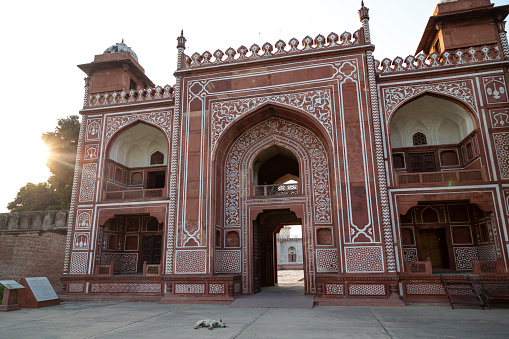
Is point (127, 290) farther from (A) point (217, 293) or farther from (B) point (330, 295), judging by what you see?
(B) point (330, 295)

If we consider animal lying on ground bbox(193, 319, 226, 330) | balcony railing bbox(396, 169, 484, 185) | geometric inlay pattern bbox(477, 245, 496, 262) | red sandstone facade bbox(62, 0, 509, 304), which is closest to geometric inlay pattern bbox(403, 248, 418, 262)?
red sandstone facade bbox(62, 0, 509, 304)

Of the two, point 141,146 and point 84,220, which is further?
point 141,146

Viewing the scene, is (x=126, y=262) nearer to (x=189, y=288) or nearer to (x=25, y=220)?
(x=189, y=288)

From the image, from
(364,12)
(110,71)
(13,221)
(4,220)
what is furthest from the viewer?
(4,220)

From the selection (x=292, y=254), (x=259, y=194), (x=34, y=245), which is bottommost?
(x=292, y=254)

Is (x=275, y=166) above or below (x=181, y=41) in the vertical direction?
below

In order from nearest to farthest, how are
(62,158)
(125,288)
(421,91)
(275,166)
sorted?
(421,91) → (125,288) → (275,166) → (62,158)

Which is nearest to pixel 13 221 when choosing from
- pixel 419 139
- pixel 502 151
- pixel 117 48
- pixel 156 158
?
pixel 156 158

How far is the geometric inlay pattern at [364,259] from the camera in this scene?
403 inches

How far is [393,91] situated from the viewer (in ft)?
39.3

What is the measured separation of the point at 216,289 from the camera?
1101cm

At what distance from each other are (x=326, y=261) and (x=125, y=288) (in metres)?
6.54

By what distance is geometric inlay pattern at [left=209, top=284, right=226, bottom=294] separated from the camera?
11.0 meters

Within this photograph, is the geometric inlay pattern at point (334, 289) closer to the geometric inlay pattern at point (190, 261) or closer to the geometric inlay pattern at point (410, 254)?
the geometric inlay pattern at point (410, 254)
